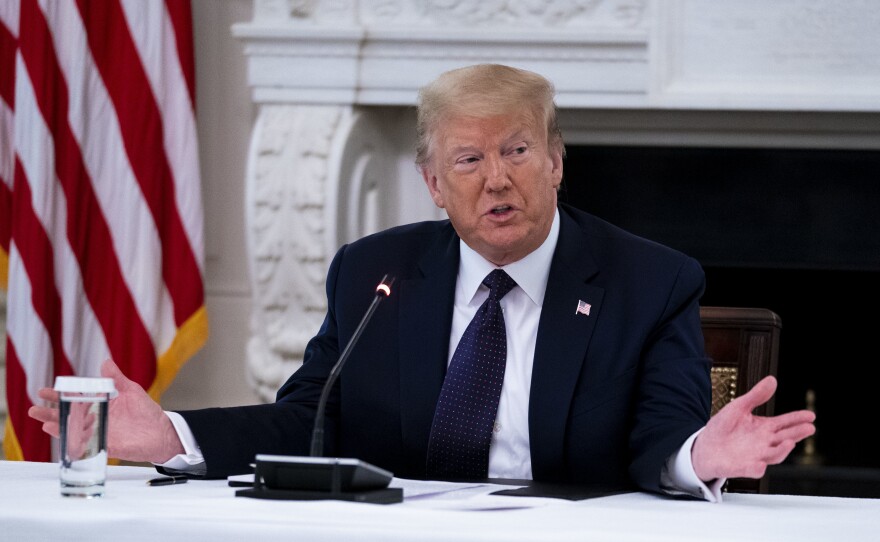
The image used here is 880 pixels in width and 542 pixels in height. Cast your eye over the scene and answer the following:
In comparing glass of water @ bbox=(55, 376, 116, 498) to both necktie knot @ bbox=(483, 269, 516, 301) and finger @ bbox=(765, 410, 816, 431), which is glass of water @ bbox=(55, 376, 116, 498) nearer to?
necktie knot @ bbox=(483, 269, 516, 301)

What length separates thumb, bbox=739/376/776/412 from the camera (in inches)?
55.9

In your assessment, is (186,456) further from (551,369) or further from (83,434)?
(551,369)

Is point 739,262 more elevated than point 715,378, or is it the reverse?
point 739,262

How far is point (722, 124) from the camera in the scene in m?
3.60

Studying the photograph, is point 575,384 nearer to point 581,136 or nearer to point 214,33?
point 581,136

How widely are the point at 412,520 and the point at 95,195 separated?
2462mm

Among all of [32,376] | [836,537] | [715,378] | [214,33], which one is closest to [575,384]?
[715,378]

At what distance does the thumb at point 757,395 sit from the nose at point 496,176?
0.62 meters

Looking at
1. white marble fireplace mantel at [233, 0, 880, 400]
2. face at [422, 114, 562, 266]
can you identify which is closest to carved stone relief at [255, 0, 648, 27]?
white marble fireplace mantel at [233, 0, 880, 400]

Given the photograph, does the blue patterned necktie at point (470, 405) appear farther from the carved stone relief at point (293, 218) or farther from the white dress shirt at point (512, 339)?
the carved stone relief at point (293, 218)

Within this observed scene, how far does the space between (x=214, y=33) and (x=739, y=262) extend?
70.3 inches

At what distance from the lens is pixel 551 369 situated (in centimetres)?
186

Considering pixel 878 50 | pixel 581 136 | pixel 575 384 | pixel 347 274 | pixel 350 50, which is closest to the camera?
pixel 575 384

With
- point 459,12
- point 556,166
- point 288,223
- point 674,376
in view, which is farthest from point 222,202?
point 674,376
